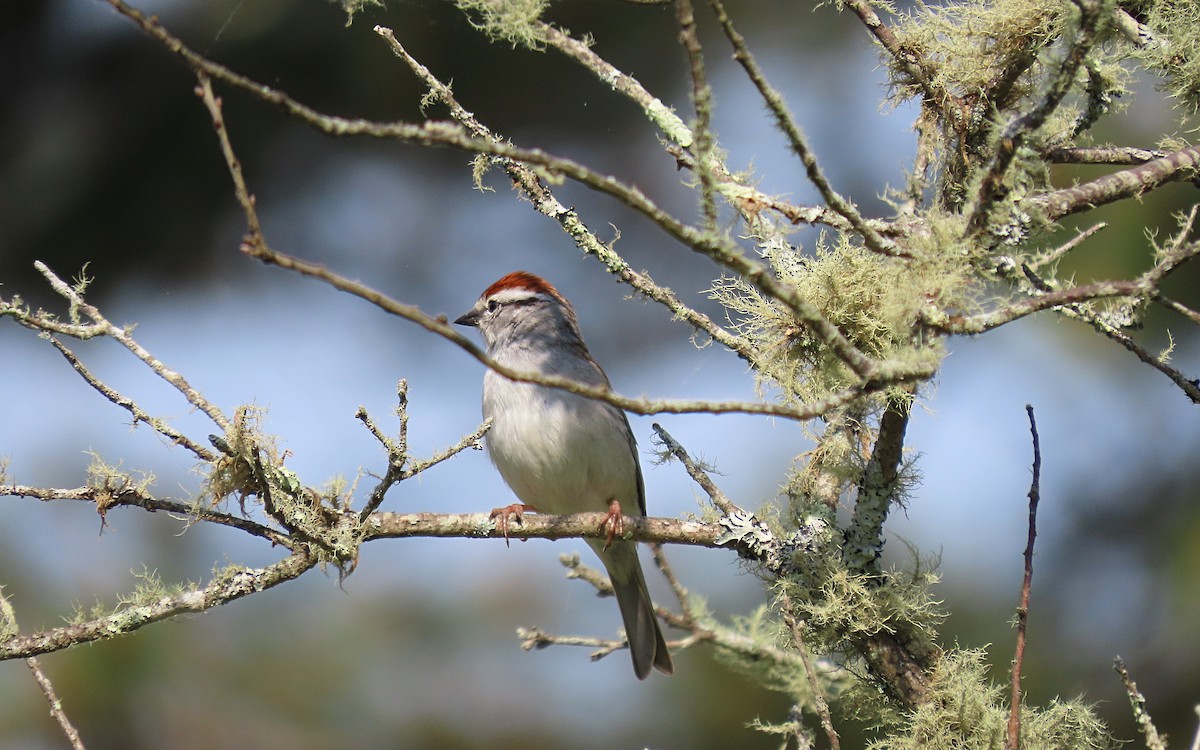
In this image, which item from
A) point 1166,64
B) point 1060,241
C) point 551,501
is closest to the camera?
point 1166,64

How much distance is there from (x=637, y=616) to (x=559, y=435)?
0.90 metres

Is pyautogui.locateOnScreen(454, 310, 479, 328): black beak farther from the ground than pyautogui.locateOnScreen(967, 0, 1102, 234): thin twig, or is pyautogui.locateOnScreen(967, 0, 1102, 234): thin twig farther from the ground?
pyautogui.locateOnScreen(454, 310, 479, 328): black beak

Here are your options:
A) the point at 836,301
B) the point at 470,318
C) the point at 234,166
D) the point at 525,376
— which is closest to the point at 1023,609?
the point at 836,301

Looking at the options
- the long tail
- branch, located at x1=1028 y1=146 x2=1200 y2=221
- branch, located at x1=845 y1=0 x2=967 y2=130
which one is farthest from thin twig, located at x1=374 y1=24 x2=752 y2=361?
the long tail

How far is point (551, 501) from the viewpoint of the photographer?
4.30 m

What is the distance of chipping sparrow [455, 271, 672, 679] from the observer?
13.4ft

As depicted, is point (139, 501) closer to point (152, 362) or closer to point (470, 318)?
point (152, 362)

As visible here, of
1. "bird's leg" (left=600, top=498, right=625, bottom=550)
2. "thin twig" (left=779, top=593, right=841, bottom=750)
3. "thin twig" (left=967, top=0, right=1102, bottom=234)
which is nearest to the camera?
"thin twig" (left=967, top=0, right=1102, bottom=234)

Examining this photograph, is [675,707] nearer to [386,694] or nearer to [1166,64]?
[386,694]

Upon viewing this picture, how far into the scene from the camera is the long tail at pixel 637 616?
14.3 ft

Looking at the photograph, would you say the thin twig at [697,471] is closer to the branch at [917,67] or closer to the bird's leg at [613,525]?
the bird's leg at [613,525]

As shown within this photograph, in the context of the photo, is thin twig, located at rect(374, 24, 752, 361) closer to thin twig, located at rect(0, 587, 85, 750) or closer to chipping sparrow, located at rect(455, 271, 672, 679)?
chipping sparrow, located at rect(455, 271, 672, 679)

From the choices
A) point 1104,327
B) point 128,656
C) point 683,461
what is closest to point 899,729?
point 683,461

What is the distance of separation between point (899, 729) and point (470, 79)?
5981 mm
